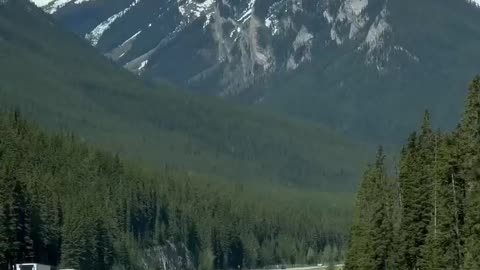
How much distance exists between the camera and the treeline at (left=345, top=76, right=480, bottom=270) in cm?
8938

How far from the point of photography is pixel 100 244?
180 meters

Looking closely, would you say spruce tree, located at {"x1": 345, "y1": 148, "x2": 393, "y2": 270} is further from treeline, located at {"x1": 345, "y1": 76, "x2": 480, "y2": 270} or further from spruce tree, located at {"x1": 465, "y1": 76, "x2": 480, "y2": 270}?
spruce tree, located at {"x1": 465, "y1": 76, "x2": 480, "y2": 270}

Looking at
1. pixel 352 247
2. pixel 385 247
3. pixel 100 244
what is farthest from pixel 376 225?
pixel 100 244

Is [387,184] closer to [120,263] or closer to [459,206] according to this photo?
[459,206]

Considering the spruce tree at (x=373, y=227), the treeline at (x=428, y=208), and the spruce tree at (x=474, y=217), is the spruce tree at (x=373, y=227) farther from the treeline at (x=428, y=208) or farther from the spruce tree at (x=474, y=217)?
the spruce tree at (x=474, y=217)

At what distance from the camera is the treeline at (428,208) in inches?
3519

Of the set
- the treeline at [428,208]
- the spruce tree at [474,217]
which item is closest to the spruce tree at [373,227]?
the treeline at [428,208]

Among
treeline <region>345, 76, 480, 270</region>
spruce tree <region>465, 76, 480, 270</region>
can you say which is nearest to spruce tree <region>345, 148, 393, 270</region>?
treeline <region>345, 76, 480, 270</region>

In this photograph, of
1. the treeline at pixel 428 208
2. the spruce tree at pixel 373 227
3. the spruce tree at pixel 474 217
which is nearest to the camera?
the spruce tree at pixel 474 217

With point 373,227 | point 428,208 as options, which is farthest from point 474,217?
point 373,227

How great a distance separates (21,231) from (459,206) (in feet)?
210

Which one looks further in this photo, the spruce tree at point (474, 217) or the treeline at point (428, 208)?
the treeline at point (428, 208)

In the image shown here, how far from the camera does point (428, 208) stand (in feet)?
336

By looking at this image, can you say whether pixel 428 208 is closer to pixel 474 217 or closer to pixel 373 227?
pixel 373 227
